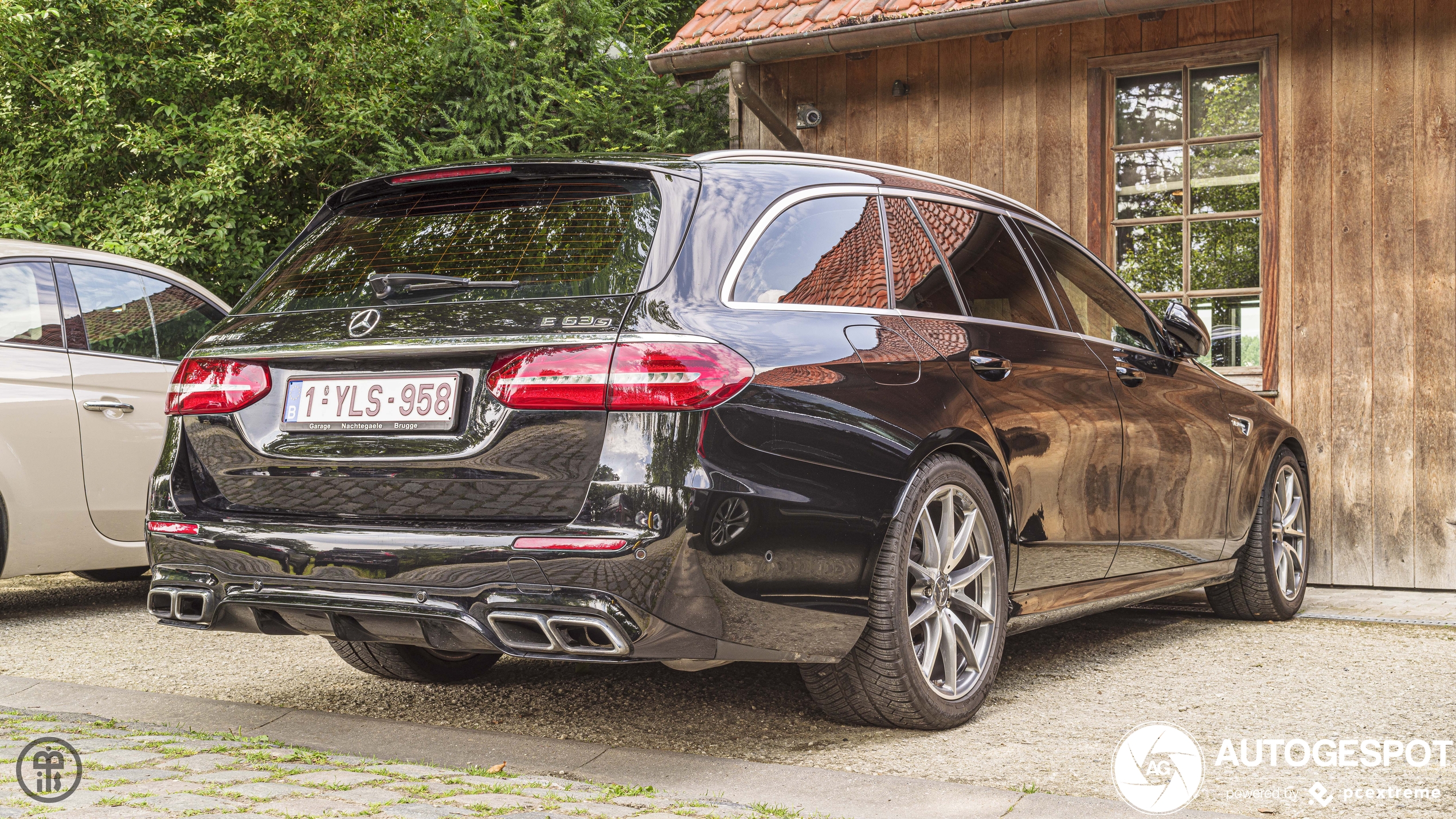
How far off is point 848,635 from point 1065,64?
5461 mm

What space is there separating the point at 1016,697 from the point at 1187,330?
193 centimetres

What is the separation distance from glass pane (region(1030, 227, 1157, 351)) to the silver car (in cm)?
382

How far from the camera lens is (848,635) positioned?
3.46 m

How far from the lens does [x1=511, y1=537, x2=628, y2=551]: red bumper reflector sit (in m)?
3.00

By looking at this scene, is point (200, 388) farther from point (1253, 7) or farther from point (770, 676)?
point (1253, 7)

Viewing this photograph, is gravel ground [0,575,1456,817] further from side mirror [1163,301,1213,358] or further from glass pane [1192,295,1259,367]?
glass pane [1192,295,1259,367]

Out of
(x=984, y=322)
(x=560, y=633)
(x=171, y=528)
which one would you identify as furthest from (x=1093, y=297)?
(x=171, y=528)

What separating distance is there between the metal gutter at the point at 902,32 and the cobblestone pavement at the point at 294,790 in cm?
525

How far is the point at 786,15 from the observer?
8.23 metres

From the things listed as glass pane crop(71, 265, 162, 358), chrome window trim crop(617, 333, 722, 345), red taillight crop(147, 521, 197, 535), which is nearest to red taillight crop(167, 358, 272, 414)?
red taillight crop(147, 521, 197, 535)

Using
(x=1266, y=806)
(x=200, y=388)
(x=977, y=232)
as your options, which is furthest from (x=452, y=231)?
(x=1266, y=806)

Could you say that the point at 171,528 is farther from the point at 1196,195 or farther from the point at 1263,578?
the point at 1196,195

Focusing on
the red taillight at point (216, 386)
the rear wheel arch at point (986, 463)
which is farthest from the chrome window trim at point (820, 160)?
the red taillight at point (216, 386)

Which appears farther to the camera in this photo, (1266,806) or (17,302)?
(17,302)
